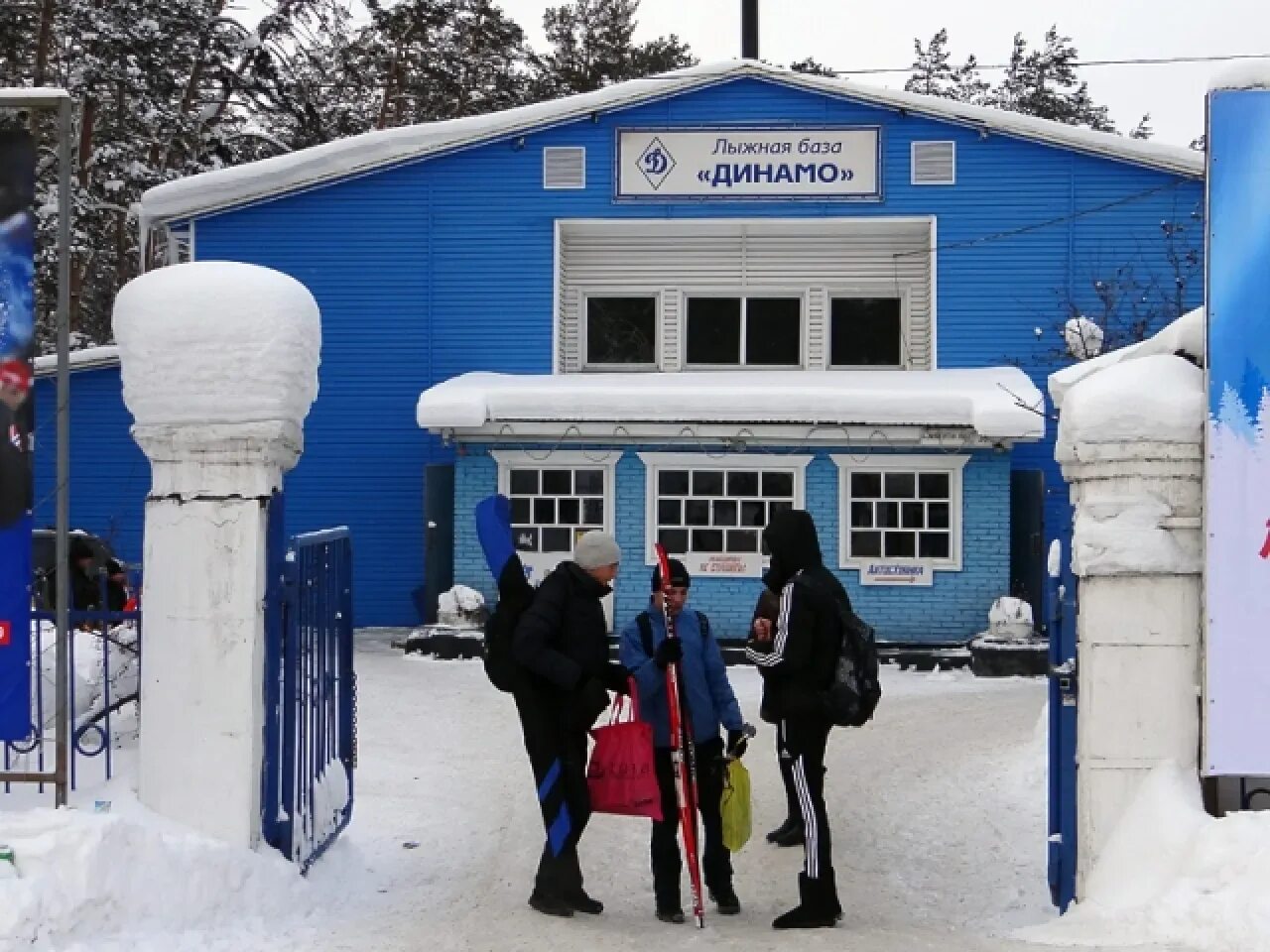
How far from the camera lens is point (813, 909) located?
6.50 metres

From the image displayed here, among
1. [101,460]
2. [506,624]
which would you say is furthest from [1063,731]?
[101,460]

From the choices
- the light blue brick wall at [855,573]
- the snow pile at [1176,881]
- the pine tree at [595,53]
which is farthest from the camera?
the pine tree at [595,53]

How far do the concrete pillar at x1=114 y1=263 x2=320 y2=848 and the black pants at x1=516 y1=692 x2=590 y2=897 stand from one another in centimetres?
109

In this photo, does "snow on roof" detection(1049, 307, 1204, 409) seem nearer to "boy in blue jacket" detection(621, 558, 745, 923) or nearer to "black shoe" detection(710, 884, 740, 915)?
"boy in blue jacket" detection(621, 558, 745, 923)

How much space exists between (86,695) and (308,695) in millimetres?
1463

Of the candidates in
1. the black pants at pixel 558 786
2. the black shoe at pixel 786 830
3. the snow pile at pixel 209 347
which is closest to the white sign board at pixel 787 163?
the black shoe at pixel 786 830

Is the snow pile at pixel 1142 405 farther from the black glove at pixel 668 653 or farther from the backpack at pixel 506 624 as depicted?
the backpack at pixel 506 624

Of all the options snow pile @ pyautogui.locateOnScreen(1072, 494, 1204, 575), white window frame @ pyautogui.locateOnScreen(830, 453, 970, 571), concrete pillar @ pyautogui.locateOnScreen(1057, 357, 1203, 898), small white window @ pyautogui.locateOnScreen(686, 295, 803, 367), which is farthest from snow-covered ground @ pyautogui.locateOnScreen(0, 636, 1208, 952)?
small white window @ pyautogui.locateOnScreen(686, 295, 803, 367)

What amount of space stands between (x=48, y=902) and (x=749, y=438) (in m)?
11.7

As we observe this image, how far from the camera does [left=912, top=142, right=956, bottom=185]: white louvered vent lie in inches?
727

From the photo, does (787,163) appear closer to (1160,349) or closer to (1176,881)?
(1160,349)

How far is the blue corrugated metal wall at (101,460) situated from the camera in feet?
62.7

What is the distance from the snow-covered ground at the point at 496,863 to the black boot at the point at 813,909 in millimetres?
117

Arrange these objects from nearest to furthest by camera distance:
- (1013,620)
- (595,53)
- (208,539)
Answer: (208,539)
(1013,620)
(595,53)
